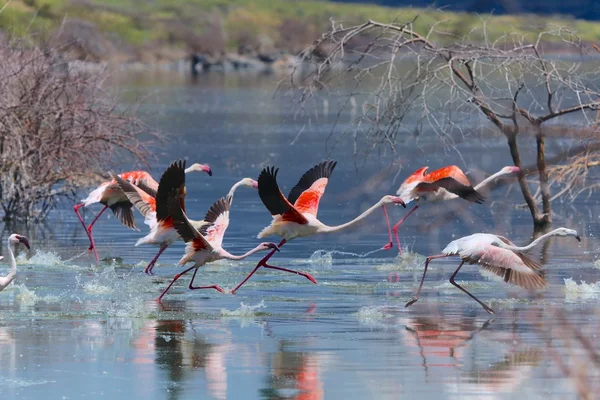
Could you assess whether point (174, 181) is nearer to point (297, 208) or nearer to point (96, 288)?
point (96, 288)

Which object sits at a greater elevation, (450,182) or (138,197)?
(450,182)

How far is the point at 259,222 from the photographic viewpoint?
18.9 m

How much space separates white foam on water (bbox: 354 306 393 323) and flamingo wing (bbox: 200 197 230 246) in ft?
6.35

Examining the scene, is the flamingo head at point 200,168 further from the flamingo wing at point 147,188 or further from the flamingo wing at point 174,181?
the flamingo wing at point 174,181

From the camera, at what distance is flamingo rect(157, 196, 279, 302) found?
1132 cm

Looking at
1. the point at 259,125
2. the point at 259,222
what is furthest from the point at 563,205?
the point at 259,125

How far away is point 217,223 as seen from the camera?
1241 cm

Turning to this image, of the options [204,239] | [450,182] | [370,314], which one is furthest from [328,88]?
[370,314]

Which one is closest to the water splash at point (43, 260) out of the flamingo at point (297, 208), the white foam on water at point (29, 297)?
the white foam on water at point (29, 297)

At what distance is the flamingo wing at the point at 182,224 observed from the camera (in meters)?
11.2

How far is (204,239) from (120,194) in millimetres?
3998

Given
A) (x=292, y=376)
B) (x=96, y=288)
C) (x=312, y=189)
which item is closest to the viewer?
(x=292, y=376)

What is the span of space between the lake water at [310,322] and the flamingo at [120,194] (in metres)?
0.45

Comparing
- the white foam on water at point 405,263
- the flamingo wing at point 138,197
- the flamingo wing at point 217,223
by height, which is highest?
the flamingo wing at point 138,197
